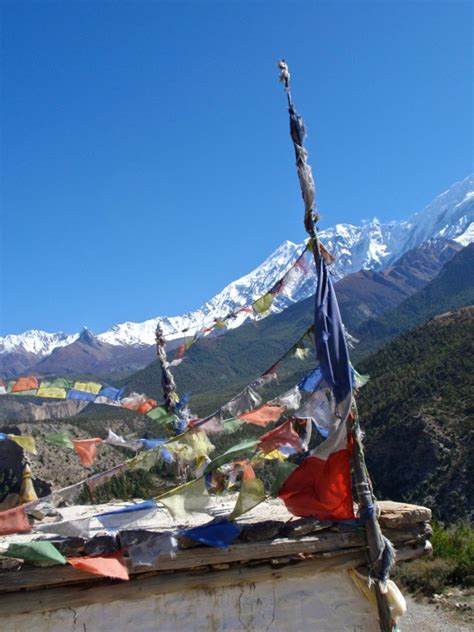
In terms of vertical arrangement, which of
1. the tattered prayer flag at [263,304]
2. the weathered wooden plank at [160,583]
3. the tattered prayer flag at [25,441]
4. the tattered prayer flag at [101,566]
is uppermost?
the tattered prayer flag at [263,304]

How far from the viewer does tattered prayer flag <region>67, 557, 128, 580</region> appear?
5.79m

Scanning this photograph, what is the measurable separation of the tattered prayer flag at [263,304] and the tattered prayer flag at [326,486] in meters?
2.39

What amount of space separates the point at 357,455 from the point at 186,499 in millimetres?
1766

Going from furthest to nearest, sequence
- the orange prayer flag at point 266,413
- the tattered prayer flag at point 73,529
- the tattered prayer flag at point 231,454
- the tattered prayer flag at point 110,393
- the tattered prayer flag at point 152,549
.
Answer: the tattered prayer flag at point 110,393 → the orange prayer flag at point 266,413 → the tattered prayer flag at point 231,454 → the tattered prayer flag at point 73,529 → the tattered prayer flag at point 152,549

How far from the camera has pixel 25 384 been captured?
9445mm

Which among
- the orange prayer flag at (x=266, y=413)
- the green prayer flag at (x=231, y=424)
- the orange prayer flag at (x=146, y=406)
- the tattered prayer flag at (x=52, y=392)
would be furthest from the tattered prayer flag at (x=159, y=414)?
the orange prayer flag at (x=266, y=413)

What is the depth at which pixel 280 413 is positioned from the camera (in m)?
7.77

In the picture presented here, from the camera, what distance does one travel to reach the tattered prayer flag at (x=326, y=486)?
249 inches

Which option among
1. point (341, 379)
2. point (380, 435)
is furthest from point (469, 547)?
point (380, 435)

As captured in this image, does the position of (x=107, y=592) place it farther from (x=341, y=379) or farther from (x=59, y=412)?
(x=59, y=412)

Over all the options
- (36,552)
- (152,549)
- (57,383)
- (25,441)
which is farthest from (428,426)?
(36,552)

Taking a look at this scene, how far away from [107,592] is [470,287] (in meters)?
203

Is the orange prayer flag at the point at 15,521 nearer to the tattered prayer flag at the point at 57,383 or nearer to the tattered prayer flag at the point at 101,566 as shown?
the tattered prayer flag at the point at 101,566

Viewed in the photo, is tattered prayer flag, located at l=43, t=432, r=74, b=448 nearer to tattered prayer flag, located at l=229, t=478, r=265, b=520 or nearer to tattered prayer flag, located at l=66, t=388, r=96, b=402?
tattered prayer flag, located at l=66, t=388, r=96, b=402
